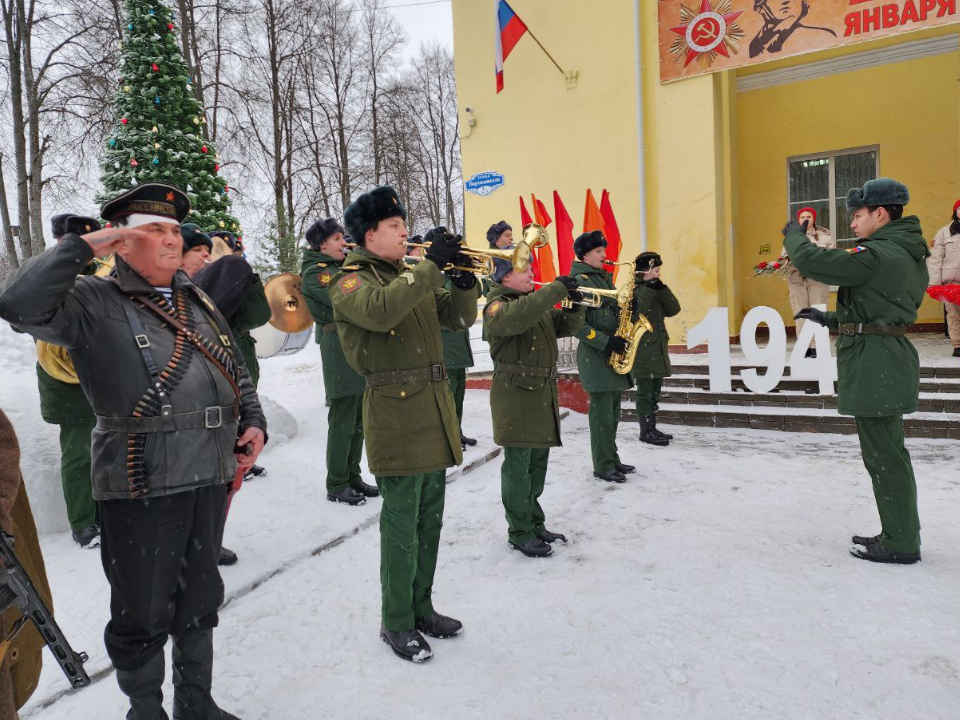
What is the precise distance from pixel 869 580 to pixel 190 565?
11.2 ft

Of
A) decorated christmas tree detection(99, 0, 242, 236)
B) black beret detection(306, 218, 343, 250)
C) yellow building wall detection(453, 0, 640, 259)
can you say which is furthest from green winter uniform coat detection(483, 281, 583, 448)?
yellow building wall detection(453, 0, 640, 259)

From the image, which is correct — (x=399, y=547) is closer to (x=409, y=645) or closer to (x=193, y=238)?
(x=409, y=645)

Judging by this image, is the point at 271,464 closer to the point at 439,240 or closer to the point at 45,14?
the point at 439,240

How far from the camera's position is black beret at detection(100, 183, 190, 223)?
83.8 inches

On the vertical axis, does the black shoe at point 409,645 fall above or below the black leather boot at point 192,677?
below

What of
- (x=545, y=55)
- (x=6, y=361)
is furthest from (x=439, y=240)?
(x=545, y=55)

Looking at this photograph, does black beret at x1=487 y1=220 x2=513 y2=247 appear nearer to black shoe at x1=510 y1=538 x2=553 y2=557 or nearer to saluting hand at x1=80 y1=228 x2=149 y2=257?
black shoe at x1=510 y1=538 x2=553 y2=557

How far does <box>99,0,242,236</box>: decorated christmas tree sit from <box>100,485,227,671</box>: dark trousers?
800cm

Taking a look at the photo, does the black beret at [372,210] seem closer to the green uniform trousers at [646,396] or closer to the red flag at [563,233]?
the green uniform trousers at [646,396]

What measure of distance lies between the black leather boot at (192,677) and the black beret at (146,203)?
151 centimetres

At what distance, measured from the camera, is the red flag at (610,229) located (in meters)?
10.9

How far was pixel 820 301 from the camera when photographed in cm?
905

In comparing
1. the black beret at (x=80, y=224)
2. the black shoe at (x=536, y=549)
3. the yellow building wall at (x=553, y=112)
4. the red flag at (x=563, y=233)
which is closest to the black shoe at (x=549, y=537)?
the black shoe at (x=536, y=549)

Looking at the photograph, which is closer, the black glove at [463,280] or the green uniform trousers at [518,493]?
the black glove at [463,280]
